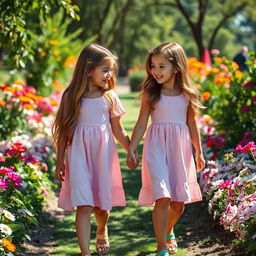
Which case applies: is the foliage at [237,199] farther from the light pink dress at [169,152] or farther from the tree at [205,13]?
the tree at [205,13]

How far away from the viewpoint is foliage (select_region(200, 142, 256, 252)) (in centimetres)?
370

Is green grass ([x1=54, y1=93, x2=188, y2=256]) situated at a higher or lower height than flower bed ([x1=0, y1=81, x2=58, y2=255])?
lower

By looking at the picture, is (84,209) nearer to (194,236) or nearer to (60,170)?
(60,170)

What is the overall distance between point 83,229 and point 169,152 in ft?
2.63

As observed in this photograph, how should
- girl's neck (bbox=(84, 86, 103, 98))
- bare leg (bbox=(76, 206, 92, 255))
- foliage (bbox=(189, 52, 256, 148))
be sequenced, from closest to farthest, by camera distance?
1. bare leg (bbox=(76, 206, 92, 255))
2. girl's neck (bbox=(84, 86, 103, 98))
3. foliage (bbox=(189, 52, 256, 148))

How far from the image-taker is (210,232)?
196 inches

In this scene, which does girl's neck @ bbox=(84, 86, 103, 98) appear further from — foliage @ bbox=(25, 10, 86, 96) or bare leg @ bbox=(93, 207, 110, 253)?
foliage @ bbox=(25, 10, 86, 96)

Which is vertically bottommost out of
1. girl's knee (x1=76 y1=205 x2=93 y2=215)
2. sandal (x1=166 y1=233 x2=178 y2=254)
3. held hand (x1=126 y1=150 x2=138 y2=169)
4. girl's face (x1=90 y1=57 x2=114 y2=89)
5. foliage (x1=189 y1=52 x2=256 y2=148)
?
sandal (x1=166 y1=233 x2=178 y2=254)

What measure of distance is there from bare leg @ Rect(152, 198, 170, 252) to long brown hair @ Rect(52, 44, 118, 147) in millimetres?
768

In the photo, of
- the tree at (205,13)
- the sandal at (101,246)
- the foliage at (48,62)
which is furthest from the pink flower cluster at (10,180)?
the tree at (205,13)

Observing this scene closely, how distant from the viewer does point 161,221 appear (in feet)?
13.4

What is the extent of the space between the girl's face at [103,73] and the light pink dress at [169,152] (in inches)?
16.0

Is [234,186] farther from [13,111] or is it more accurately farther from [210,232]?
[13,111]

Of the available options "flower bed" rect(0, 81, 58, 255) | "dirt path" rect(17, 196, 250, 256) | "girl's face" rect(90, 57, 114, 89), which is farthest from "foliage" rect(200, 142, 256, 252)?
"flower bed" rect(0, 81, 58, 255)
